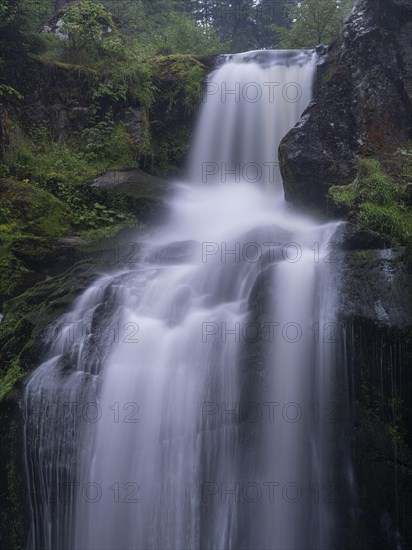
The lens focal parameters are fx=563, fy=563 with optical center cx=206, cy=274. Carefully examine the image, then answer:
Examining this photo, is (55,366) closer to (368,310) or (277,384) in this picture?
(277,384)

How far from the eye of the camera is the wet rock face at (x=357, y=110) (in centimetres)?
928

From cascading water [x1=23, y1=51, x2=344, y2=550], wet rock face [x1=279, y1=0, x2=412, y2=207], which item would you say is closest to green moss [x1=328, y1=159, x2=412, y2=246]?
wet rock face [x1=279, y1=0, x2=412, y2=207]

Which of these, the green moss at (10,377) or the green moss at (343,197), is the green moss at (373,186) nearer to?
the green moss at (343,197)

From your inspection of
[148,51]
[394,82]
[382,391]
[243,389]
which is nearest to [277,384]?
[243,389]

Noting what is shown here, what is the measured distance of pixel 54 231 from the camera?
920 centimetres

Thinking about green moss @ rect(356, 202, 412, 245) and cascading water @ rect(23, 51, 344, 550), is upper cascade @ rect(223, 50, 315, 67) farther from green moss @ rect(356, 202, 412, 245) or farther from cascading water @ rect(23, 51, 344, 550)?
cascading water @ rect(23, 51, 344, 550)

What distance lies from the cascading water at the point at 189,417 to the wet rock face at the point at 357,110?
2740 mm

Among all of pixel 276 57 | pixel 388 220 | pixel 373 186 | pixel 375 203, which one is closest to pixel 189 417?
pixel 388 220

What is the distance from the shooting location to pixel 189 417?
18.4 feet

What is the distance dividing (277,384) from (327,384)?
19.6 inches

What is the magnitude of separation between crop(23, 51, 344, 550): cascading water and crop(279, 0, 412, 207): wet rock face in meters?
2.74

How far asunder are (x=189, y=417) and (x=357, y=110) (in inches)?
270

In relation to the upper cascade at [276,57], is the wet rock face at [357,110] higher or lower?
lower

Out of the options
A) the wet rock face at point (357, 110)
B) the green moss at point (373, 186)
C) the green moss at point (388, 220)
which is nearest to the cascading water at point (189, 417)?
the green moss at point (388, 220)
